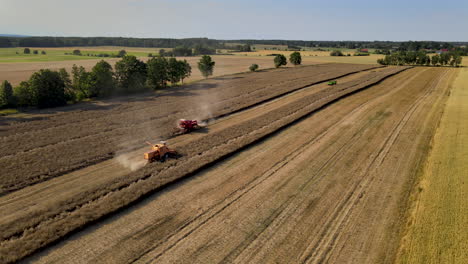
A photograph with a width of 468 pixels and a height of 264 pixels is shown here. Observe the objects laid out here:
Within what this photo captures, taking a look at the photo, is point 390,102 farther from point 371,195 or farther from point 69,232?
point 69,232

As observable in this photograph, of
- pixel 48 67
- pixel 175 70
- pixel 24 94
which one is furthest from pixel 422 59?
pixel 48 67

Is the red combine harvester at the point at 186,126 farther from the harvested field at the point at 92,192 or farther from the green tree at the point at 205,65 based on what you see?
the green tree at the point at 205,65

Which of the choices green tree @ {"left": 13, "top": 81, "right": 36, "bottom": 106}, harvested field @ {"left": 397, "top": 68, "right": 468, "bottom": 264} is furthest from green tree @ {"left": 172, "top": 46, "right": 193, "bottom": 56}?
harvested field @ {"left": 397, "top": 68, "right": 468, "bottom": 264}

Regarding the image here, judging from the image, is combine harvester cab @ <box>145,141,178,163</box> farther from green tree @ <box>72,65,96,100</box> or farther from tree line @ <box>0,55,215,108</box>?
green tree @ <box>72,65,96,100</box>

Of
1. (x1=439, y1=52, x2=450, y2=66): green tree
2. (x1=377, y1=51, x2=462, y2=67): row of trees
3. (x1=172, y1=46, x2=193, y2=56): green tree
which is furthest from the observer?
(x1=172, y1=46, x2=193, y2=56): green tree

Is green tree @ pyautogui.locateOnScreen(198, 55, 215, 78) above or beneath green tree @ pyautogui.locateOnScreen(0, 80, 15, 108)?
above

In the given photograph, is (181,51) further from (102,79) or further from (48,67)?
(102,79)

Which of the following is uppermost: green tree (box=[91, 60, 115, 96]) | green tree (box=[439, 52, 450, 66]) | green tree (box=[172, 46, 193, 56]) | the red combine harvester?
green tree (box=[172, 46, 193, 56])
